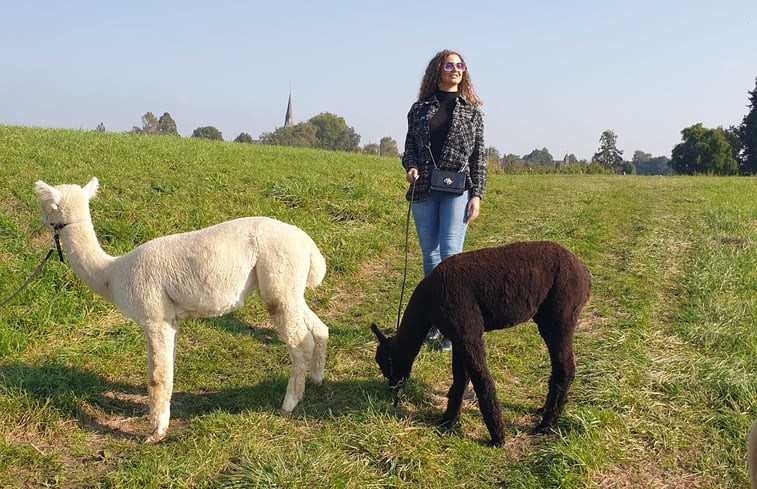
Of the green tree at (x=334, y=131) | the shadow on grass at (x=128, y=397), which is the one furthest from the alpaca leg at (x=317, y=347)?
the green tree at (x=334, y=131)

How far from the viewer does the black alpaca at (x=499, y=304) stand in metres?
3.45

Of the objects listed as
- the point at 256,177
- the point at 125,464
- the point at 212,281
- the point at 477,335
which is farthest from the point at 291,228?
the point at 256,177

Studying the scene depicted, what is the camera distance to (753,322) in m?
5.39

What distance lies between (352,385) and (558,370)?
164cm

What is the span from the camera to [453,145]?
4.63 meters

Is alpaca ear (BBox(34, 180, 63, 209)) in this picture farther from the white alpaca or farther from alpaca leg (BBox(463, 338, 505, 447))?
alpaca leg (BBox(463, 338, 505, 447))

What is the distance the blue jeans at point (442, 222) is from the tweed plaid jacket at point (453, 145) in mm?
104

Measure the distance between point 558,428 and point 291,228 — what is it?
7.66 ft

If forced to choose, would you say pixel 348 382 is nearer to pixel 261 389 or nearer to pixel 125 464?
pixel 261 389

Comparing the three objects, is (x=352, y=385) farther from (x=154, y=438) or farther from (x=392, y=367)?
(x=154, y=438)

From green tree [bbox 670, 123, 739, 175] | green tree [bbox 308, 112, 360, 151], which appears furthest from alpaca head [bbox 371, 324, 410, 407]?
green tree [bbox 308, 112, 360, 151]

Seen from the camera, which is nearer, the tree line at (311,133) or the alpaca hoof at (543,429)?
the alpaca hoof at (543,429)

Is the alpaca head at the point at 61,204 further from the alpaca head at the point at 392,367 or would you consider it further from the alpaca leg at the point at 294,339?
the alpaca head at the point at 392,367

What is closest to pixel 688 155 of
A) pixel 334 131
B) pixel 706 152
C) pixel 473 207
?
pixel 706 152
